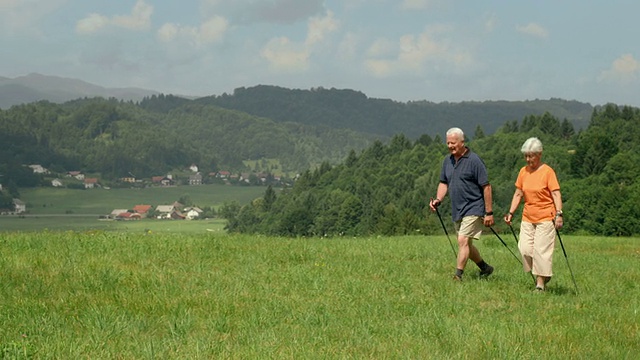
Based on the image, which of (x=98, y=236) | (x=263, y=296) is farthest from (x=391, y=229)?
(x=263, y=296)

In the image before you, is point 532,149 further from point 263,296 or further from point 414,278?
point 263,296

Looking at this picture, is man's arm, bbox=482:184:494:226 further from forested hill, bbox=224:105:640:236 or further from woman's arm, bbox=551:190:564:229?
forested hill, bbox=224:105:640:236

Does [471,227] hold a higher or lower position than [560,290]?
higher

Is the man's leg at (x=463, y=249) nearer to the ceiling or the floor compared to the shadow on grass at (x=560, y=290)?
nearer to the ceiling

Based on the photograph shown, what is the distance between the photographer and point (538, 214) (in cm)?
1270

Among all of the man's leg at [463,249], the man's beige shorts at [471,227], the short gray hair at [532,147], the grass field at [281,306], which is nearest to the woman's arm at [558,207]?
the short gray hair at [532,147]

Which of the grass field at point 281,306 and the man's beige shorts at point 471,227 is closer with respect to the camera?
the grass field at point 281,306

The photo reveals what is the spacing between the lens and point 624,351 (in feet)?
27.4

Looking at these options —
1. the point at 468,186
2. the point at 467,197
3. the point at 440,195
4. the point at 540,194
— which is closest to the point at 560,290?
the point at 540,194

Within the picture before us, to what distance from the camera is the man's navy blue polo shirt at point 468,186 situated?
44.5ft

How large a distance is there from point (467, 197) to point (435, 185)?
431 ft

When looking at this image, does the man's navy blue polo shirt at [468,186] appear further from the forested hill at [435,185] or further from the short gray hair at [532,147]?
the forested hill at [435,185]

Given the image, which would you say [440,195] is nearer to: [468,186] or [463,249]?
[468,186]

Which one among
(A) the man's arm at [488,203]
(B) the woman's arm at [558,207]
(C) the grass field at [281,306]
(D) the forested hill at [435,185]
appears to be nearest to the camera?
(C) the grass field at [281,306]
